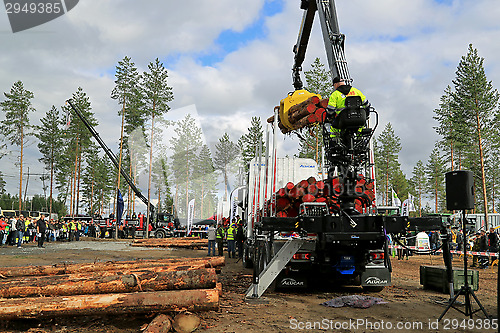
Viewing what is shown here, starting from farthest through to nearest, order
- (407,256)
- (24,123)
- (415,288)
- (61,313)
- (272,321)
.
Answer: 1. (24,123)
2. (407,256)
3. (415,288)
4. (272,321)
5. (61,313)

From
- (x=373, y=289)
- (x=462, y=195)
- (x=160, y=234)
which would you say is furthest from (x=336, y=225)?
(x=160, y=234)

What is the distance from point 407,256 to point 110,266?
57.9 feet

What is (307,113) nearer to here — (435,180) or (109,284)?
(109,284)

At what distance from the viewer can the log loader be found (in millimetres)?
6465

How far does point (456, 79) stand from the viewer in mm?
38625

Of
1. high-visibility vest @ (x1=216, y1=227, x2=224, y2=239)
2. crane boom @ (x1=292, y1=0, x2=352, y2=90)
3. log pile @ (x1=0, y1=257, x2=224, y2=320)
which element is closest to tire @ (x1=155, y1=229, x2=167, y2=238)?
high-visibility vest @ (x1=216, y1=227, x2=224, y2=239)

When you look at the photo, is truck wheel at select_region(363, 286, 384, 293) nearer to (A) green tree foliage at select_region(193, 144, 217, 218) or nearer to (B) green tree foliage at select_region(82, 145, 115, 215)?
(A) green tree foliage at select_region(193, 144, 217, 218)

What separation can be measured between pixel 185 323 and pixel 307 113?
4071mm

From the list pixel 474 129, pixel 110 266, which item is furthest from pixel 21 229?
pixel 474 129

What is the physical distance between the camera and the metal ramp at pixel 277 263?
7.39 metres

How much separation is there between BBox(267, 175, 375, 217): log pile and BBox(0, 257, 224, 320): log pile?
2.34 meters

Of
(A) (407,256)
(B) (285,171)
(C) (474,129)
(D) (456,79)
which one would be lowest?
(A) (407,256)

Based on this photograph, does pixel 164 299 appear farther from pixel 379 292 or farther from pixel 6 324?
pixel 379 292

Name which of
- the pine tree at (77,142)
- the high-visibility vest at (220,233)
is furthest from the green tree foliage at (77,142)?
the high-visibility vest at (220,233)
